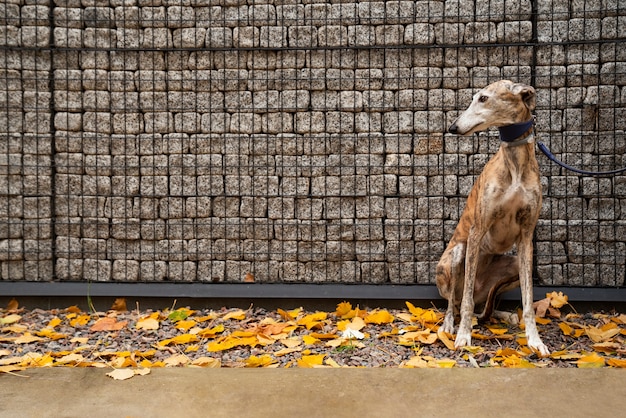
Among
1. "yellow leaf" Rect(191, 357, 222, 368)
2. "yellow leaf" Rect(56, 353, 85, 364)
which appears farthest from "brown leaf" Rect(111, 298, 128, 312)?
"yellow leaf" Rect(191, 357, 222, 368)

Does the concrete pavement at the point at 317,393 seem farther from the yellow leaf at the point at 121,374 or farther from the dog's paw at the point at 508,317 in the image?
the dog's paw at the point at 508,317

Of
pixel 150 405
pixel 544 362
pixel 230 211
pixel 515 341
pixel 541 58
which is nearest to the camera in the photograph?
pixel 150 405

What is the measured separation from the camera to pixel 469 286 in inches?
133

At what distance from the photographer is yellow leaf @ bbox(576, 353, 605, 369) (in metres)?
2.97

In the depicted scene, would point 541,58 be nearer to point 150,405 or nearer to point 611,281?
point 611,281

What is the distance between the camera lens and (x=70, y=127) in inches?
172

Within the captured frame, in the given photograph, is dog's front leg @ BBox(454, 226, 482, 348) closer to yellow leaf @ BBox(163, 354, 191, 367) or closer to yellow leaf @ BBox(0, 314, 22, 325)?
yellow leaf @ BBox(163, 354, 191, 367)

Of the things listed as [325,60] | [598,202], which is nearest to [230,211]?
[325,60]

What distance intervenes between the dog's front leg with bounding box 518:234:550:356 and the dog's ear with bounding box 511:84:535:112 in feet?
2.75

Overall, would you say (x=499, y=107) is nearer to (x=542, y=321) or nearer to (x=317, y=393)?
(x=542, y=321)

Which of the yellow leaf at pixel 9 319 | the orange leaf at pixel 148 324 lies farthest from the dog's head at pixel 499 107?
the yellow leaf at pixel 9 319

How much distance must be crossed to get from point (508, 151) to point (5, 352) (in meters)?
3.42

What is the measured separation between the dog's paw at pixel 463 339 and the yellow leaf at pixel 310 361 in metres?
0.91

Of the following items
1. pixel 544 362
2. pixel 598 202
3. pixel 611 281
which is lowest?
pixel 544 362
